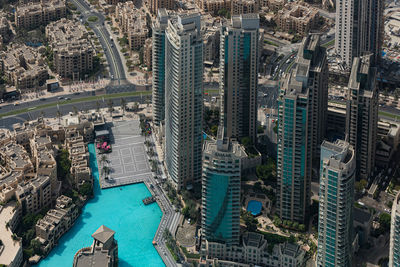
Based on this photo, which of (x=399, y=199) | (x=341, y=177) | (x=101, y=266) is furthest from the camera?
(x=101, y=266)

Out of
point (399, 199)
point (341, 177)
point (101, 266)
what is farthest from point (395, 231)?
point (101, 266)

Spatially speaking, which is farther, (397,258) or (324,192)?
(324,192)

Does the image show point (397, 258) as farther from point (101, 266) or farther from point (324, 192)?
point (101, 266)

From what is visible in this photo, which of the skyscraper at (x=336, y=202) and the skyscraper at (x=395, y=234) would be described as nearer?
the skyscraper at (x=395, y=234)

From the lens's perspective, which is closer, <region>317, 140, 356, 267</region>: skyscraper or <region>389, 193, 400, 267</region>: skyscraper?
<region>389, 193, 400, 267</region>: skyscraper

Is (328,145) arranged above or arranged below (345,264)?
above
